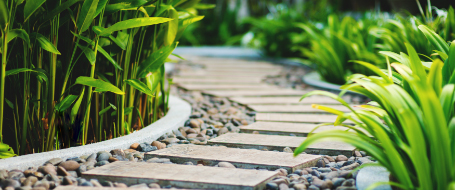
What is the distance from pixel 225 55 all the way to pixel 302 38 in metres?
1.37

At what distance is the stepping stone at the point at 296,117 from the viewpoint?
262 centimetres

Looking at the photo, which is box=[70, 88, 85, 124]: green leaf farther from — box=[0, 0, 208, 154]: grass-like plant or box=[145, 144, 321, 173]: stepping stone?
box=[145, 144, 321, 173]: stepping stone

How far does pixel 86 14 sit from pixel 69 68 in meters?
0.25

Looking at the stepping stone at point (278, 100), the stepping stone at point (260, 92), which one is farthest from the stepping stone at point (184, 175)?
the stepping stone at point (260, 92)

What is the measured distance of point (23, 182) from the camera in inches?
57.8

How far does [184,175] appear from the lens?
4.97 feet

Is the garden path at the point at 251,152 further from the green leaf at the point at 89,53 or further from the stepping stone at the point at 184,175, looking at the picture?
the green leaf at the point at 89,53

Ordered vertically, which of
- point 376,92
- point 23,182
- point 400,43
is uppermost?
point 400,43

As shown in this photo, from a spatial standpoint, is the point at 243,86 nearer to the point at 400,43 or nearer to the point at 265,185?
the point at 400,43

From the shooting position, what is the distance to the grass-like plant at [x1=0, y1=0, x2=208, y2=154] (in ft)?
5.48

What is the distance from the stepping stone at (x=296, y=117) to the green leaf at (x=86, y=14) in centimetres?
128

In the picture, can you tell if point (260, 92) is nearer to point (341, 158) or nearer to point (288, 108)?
point (288, 108)

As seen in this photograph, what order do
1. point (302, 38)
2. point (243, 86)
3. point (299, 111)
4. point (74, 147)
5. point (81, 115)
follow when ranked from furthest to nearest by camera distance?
1. point (302, 38)
2. point (243, 86)
3. point (299, 111)
4. point (81, 115)
5. point (74, 147)

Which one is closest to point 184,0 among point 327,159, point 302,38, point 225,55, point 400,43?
point 327,159
